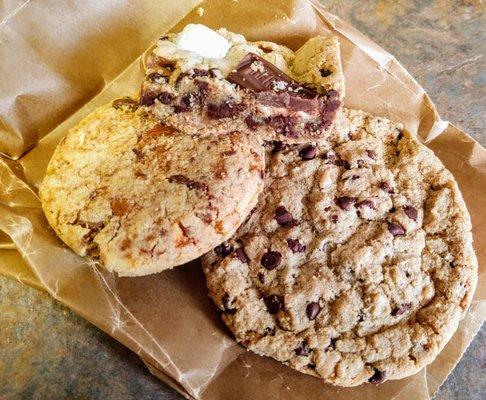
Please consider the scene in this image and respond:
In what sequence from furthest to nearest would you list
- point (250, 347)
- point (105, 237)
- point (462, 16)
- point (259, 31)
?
point (462, 16) → point (259, 31) → point (250, 347) → point (105, 237)

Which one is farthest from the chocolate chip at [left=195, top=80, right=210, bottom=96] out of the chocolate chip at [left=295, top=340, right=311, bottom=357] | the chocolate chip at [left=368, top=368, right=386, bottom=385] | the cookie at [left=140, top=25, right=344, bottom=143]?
the chocolate chip at [left=368, top=368, right=386, bottom=385]

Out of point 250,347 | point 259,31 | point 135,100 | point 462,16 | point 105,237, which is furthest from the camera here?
point 462,16

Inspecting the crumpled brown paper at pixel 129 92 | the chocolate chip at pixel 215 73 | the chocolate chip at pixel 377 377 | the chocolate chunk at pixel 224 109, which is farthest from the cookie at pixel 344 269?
the chocolate chip at pixel 215 73

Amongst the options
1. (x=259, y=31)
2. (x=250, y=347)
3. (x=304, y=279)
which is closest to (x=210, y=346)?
(x=250, y=347)

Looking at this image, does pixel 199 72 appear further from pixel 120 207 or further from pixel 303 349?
pixel 303 349

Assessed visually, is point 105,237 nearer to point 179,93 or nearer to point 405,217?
point 179,93

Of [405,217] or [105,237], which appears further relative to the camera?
[405,217]

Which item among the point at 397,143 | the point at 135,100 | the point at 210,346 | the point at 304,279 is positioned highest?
the point at 135,100
